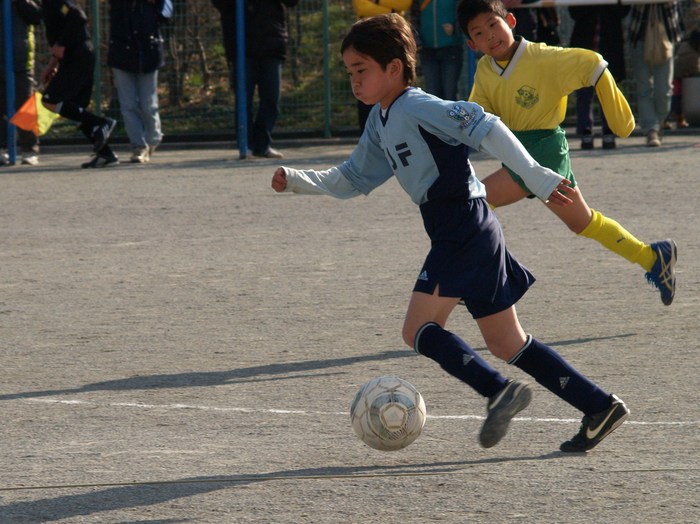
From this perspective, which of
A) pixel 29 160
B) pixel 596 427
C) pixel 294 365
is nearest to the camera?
pixel 596 427

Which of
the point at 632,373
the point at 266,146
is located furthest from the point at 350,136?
the point at 632,373

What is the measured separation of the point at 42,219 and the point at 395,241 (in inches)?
122

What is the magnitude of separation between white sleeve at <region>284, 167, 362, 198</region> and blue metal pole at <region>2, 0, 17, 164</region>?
9.59m

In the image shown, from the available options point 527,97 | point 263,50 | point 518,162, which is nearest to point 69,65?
point 263,50

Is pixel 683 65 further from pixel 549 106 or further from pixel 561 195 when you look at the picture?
pixel 561 195

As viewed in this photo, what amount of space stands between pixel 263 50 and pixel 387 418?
390 inches

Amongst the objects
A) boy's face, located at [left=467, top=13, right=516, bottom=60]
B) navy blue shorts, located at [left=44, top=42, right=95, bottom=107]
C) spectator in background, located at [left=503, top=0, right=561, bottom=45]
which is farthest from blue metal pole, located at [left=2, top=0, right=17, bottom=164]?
boy's face, located at [left=467, top=13, right=516, bottom=60]

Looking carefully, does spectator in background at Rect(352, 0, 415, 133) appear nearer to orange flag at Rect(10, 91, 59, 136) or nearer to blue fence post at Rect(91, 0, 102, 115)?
orange flag at Rect(10, 91, 59, 136)

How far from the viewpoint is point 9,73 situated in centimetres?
1438

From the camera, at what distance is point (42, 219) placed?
36.5ft

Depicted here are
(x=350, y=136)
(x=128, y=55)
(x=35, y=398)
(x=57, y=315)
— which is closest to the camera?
(x=35, y=398)

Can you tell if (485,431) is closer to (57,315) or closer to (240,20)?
(57,315)

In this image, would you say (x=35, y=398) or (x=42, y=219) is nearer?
(x=35, y=398)

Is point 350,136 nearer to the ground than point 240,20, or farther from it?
nearer to the ground
